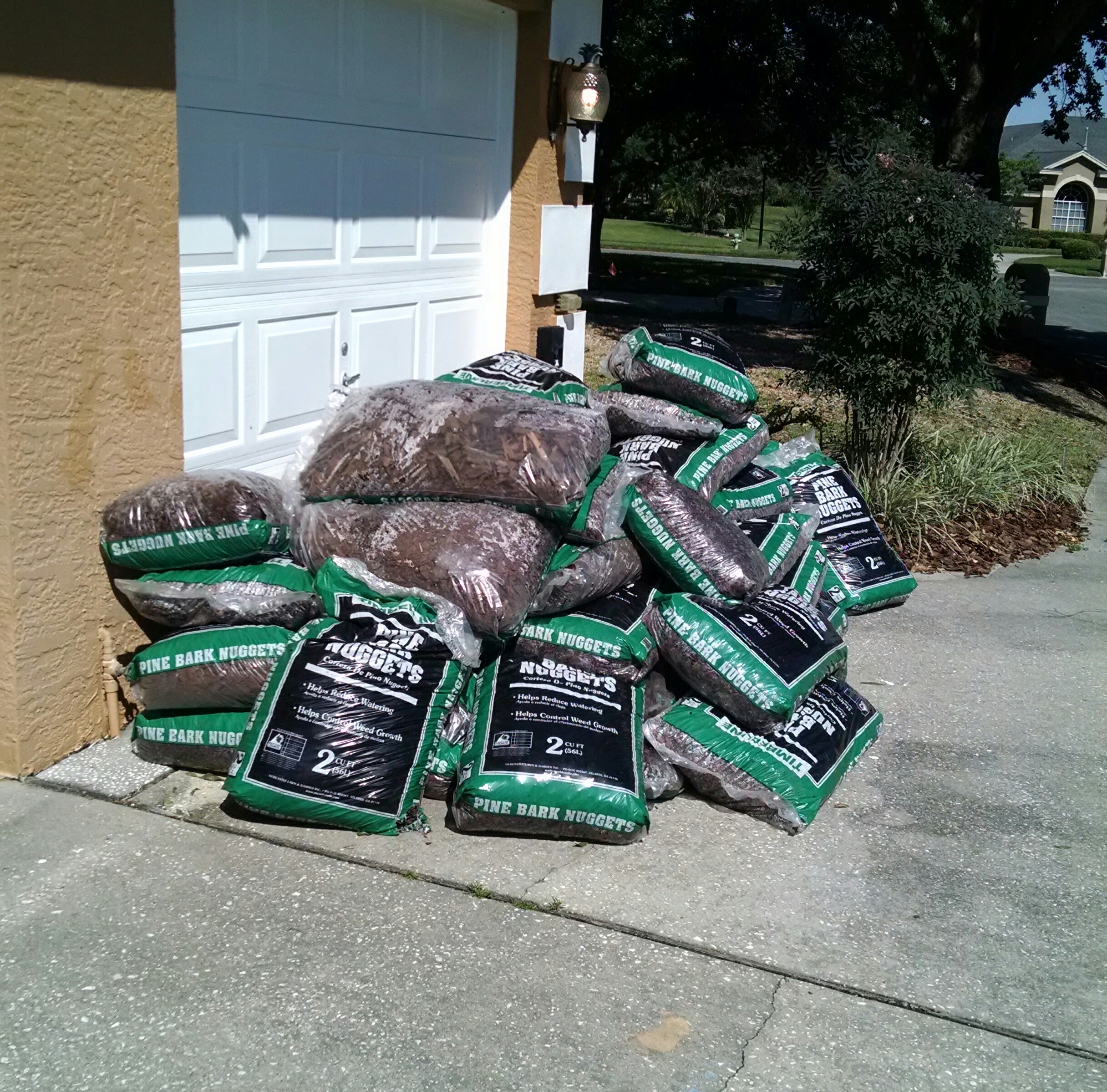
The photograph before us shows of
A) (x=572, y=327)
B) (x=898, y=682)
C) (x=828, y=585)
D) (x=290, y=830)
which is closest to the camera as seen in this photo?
(x=290, y=830)

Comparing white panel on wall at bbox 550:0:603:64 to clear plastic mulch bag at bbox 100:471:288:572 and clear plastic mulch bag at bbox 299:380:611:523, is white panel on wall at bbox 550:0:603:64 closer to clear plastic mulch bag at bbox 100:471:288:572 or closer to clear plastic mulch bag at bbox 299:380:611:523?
clear plastic mulch bag at bbox 299:380:611:523

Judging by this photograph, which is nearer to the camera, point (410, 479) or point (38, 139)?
point (38, 139)

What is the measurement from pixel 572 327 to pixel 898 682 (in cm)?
281

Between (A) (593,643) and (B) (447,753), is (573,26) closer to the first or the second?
(A) (593,643)

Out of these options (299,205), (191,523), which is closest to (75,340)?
(191,523)

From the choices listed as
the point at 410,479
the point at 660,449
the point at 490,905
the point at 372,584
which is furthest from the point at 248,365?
the point at 490,905

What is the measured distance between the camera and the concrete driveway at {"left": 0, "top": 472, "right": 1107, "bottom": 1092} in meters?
2.99

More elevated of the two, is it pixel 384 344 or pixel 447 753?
pixel 384 344

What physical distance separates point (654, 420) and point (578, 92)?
189cm

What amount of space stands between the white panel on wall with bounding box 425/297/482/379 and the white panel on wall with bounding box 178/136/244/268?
4.80 feet

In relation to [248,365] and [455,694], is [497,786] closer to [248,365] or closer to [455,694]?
[455,694]

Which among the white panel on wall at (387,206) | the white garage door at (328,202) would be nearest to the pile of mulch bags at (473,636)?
the white garage door at (328,202)

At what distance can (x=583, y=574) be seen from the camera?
14.9 ft

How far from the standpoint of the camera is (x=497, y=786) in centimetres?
385
